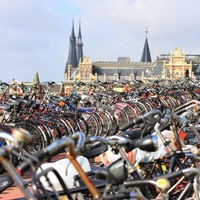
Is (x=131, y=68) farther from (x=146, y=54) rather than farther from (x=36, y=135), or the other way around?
(x=36, y=135)

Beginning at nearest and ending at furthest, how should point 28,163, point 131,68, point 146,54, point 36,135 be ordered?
point 28,163
point 36,135
point 131,68
point 146,54

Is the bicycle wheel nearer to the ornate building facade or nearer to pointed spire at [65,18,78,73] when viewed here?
the ornate building facade

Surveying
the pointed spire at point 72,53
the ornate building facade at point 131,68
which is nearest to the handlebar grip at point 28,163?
the ornate building facade at point 131,68

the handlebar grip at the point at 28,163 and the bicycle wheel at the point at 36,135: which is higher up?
the handlebar grip at the point at 28,163

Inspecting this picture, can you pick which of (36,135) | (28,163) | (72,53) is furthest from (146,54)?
(28,163)

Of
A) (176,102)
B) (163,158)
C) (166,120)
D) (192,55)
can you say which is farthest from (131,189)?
(192,55)

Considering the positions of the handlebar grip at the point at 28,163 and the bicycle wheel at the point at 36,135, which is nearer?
the handlebar grip at the point at 28,163

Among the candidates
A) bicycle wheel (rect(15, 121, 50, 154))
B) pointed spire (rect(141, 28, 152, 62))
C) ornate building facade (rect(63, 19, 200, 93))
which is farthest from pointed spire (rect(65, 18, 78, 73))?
bicycle wheel (rect(15, 121, 50, 154))

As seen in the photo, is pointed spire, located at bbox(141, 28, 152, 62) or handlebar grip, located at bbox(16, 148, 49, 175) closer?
handlebar grip, located at bbox(16, 148, 49, 175)

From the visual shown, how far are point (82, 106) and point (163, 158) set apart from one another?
Result: 16.0 feet

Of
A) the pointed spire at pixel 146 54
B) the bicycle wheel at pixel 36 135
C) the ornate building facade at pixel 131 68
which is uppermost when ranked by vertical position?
the pointed spire at pixel 146 54

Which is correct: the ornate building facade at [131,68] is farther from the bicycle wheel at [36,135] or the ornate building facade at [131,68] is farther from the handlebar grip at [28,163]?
the handlebar grip at [28,163]

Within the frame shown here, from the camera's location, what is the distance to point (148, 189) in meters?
2.74

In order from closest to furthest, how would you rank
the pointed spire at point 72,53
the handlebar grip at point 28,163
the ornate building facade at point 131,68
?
1. the handlebar grip at point 28,163
2. the ornate building facade at point 131,68
3. the pointed spire at point 72,53
